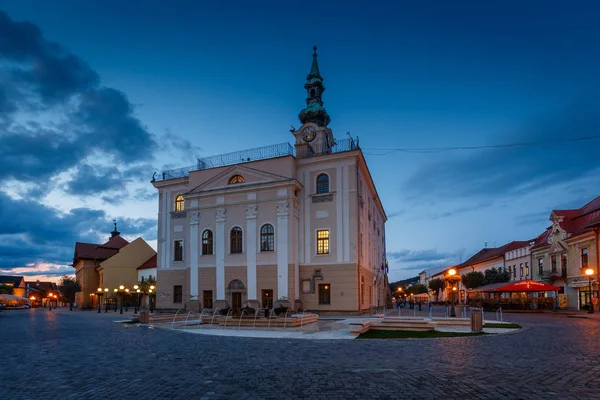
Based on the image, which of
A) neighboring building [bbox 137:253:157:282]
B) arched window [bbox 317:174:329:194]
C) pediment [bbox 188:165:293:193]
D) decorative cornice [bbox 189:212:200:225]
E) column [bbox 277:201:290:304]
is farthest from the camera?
neighboring building [bbox 137:253:157:282]

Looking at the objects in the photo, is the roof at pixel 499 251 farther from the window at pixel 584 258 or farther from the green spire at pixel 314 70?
the green spire at pixel 314 70

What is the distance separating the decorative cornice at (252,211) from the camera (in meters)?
35.3

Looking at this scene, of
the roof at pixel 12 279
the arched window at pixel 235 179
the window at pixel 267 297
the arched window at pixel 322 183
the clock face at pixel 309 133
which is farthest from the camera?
the roof at pixel 12 279

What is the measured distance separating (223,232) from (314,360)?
26249 millimetres

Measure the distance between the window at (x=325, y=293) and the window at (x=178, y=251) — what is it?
541 inches

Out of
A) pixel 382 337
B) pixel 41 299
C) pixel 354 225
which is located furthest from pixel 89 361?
pixel 41 299

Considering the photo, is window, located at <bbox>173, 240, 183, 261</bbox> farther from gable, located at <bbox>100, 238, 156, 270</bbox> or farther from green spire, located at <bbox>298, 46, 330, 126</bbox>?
gable, located at <bbox>100, 238, 156, 270</bbox>

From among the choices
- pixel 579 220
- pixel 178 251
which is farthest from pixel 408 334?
pixel 579 220

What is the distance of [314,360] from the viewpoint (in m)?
11.1

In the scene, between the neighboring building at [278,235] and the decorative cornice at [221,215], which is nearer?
the neighboring building at [278,235]

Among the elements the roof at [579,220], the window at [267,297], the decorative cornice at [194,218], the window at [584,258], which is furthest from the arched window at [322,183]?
the window at [584,258]

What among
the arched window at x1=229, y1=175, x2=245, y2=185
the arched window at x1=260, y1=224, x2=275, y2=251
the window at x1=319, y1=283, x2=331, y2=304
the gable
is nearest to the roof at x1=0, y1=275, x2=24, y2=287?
the gable

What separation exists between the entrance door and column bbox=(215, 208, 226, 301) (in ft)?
2.60

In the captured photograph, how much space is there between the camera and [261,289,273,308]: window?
112 ft
